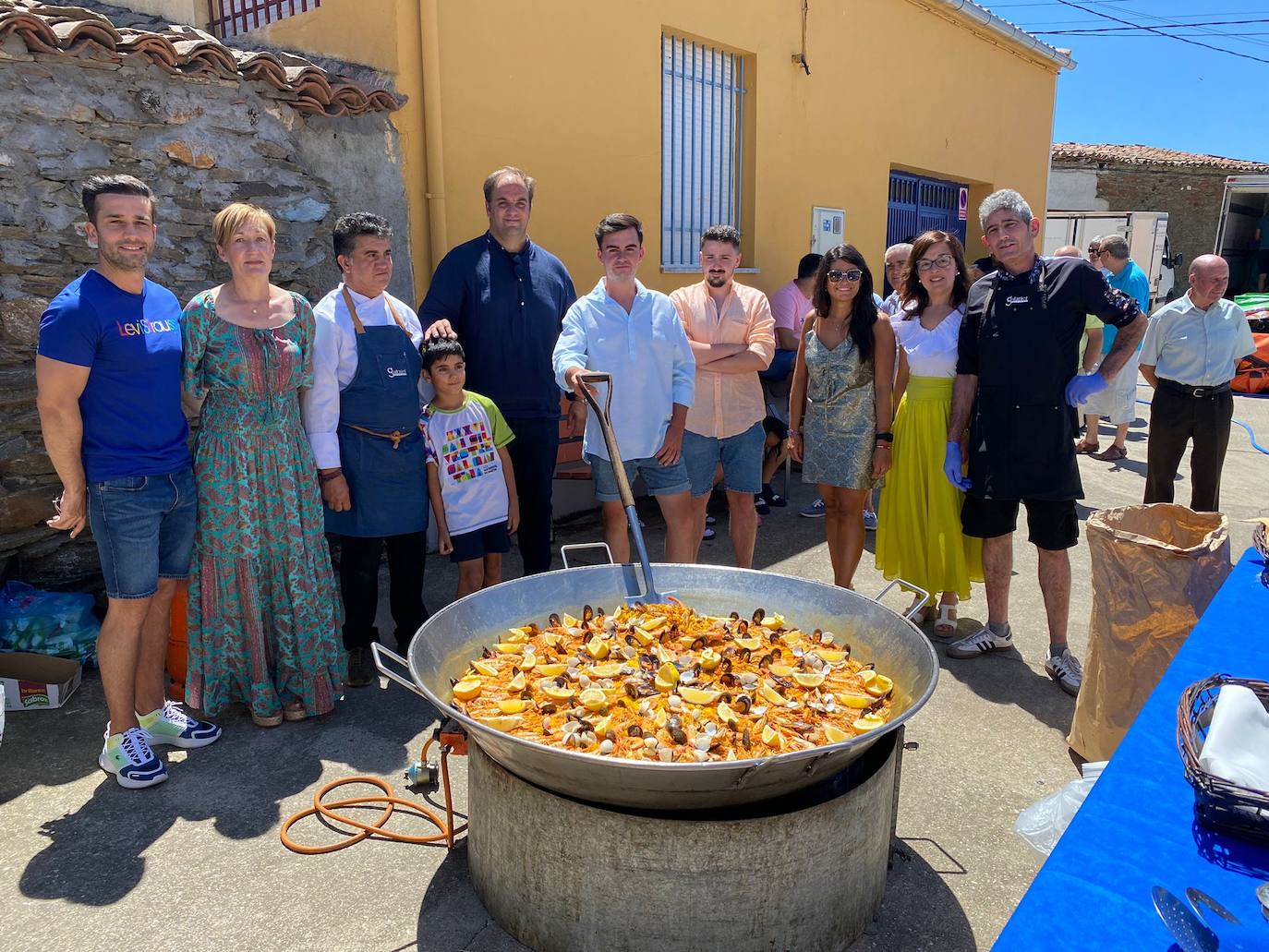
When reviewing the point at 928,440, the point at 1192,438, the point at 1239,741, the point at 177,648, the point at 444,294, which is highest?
the point at 444,294

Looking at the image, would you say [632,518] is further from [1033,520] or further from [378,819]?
[1033,520]

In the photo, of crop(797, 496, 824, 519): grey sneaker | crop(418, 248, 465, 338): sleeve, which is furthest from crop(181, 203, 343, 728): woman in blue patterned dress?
crop(797, 496, 824, 519): grey sneaker

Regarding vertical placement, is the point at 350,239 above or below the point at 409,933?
above

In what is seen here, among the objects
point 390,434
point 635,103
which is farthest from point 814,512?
point 390,434

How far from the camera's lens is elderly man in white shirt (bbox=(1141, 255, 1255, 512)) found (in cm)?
582

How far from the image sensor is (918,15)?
389 inches

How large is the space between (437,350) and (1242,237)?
95.2ft

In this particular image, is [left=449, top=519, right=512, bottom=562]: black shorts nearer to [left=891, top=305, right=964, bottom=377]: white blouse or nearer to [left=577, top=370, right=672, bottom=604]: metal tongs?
[left=577, top=370, right=672, bottom=604]: metal tongs

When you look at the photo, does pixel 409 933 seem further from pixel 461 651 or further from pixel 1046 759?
pixel 1046 759

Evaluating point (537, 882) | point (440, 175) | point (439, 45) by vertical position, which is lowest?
point (537, 882)

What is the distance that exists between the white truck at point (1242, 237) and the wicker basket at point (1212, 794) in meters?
26.6

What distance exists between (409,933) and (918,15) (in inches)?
410

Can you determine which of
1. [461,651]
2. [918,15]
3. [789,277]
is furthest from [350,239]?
[918,15]

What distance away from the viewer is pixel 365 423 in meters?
3.85
